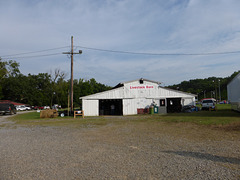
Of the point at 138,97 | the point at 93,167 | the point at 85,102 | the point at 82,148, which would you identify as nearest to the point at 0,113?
the point at 85,102

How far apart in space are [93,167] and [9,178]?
189 cm

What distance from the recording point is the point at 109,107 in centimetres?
3078

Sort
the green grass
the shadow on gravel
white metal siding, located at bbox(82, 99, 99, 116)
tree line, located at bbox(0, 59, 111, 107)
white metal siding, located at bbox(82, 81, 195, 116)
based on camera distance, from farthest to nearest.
A: tree line, located at bbox(0, 59, 111, 107) < white metal siding, located at bbox(82, 81, 195, 116) < white metal siding, located at bbox(82, 99, 99, 116) < the green grass < the shadow on gravel

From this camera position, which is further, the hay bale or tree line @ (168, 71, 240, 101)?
tree line @ (168, 71, 240, 101)

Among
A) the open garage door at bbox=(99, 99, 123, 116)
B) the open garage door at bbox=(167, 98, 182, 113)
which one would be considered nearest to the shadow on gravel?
the open garage door at bbox=(99, 99, 123, 116)

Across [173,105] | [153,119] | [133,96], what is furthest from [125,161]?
[173,105]

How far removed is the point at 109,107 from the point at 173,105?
31.5 ft

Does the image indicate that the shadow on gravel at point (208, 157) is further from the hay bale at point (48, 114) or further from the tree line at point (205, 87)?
the tree line at point (205, 87)

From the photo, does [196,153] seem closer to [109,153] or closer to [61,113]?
[109,153]

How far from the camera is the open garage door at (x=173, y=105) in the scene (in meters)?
29.0

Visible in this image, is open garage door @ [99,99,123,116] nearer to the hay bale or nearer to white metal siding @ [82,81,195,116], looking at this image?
white metal siding @ [82,81,195,116]

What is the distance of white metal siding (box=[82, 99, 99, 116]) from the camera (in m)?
26.5

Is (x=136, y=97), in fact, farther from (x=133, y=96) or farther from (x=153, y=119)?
(x=153, y=119)

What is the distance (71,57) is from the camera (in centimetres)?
2692
